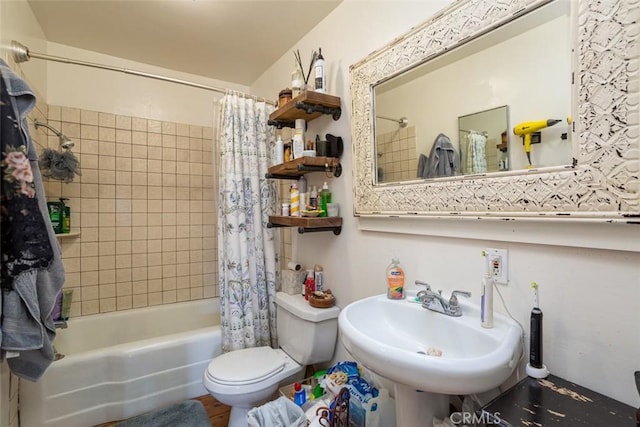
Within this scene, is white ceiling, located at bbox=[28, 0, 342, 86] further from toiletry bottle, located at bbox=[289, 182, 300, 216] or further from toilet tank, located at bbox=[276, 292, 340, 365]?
toilet tank, located at bbox=[276, 292, 340, 365]

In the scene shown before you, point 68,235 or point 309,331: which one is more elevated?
point 68,235

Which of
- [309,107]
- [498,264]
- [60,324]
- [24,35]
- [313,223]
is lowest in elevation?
[60,324]

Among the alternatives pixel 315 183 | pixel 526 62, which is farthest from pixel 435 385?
pixel 315 183

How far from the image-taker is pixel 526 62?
0.95 m

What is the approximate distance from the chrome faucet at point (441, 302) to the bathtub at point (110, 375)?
1549mm

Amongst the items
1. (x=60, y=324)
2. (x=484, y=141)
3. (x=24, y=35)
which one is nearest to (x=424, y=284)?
(x=484, y=141)

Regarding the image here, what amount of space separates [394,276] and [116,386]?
181cm

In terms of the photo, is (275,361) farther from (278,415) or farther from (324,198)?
(324,198)

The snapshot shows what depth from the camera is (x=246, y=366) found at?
1604 mm

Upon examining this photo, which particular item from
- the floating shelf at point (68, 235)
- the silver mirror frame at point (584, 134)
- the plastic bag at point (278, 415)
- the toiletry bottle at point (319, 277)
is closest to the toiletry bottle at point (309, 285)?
the toiletry bottle at point (319, 277)

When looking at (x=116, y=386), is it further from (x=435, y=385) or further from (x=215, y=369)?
(x=435, y=385)

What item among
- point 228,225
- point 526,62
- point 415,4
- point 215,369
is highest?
point 415,4

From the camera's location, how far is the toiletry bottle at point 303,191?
1.79 meters

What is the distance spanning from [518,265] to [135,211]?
262cm
